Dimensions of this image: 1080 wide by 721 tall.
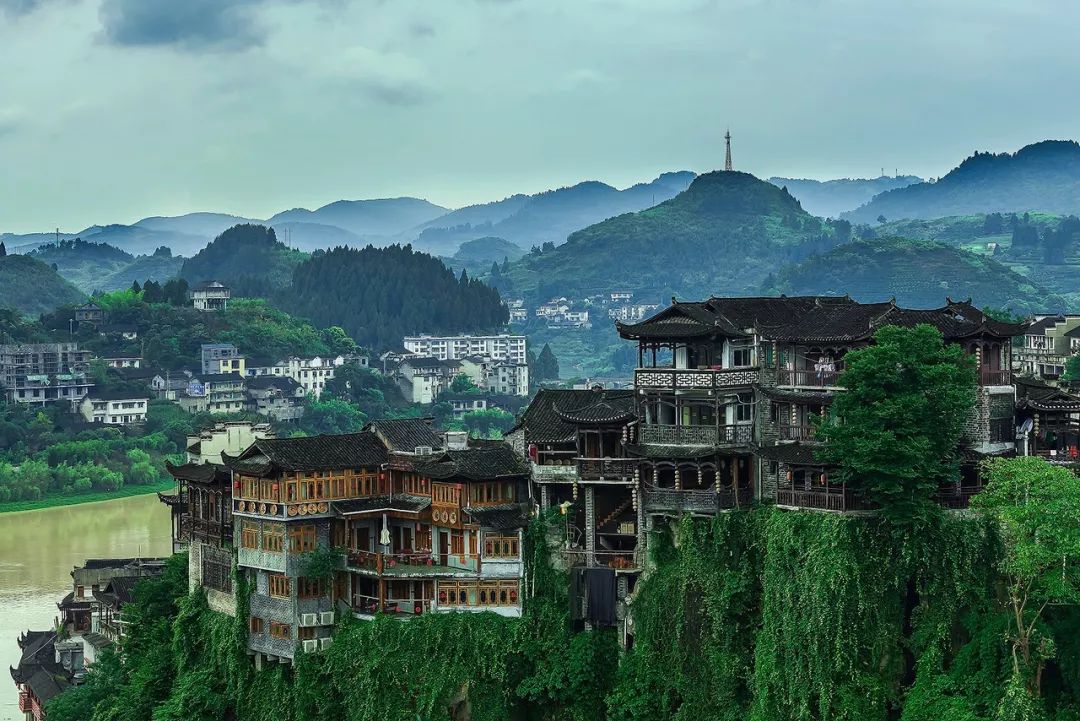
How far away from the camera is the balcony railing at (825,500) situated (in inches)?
1304

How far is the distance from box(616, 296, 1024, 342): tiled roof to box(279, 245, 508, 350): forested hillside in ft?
414

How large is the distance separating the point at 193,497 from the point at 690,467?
559 inches

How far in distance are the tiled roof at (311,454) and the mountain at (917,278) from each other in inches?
4830

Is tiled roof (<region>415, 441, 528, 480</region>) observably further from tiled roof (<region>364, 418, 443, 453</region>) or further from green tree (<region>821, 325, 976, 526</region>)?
green tree (<region>821, 325, 976, 526</region>)

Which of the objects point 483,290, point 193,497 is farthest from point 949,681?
point 483,290

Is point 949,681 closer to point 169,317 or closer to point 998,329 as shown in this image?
point 998,329

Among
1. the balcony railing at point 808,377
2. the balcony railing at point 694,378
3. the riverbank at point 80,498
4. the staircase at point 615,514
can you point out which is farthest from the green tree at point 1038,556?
the riverbank at point 80,498

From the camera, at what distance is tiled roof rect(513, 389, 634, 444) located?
128ft

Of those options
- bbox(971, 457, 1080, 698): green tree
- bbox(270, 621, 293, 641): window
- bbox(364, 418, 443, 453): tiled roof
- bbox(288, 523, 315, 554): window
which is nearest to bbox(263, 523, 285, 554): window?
bbox(288, 523, 315, 554): window

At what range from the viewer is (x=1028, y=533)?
101 ft

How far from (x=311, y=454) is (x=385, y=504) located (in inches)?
79.5

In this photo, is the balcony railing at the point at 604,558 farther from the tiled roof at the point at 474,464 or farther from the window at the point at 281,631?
the window at the point at 281,631

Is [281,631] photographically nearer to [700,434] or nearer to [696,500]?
[696,500]

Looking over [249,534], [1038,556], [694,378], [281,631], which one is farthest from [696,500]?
[249,534]
